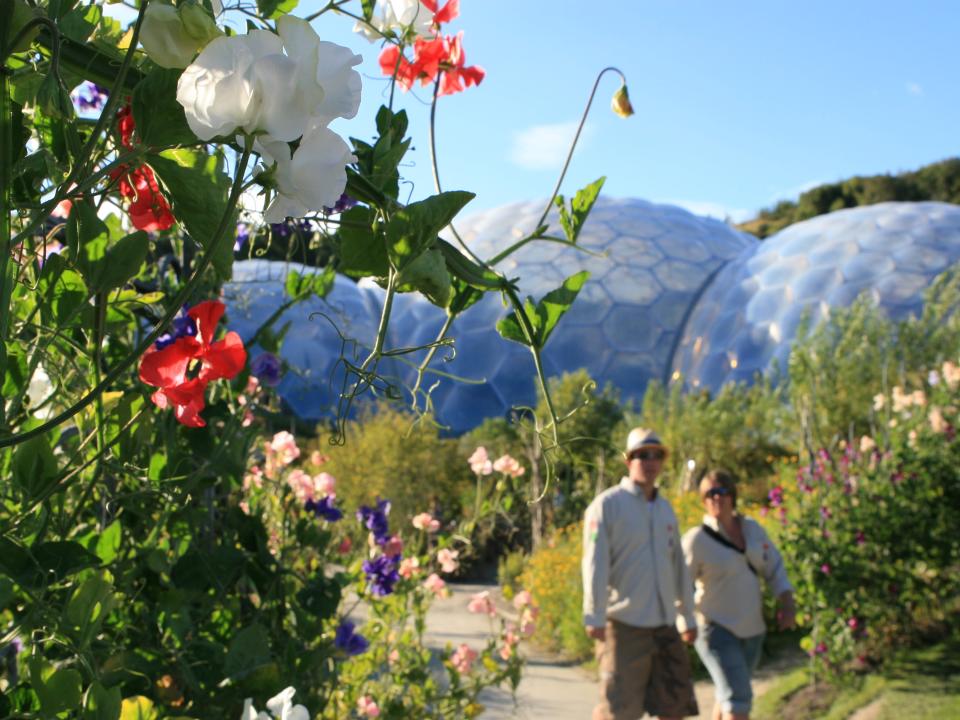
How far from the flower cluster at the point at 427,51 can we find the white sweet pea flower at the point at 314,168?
573 mm

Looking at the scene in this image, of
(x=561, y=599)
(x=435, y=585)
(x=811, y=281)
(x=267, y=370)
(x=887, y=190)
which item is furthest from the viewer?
(x=887, y=190)

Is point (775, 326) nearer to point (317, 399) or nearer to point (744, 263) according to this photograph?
point (744, 263)

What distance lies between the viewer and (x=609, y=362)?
61.1 feet

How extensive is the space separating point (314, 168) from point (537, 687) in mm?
6018

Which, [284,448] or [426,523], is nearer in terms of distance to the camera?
[284,448]

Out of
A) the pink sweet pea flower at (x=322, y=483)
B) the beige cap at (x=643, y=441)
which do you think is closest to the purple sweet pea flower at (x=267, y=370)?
the pink sweet pea flower at (x=322, y=483)

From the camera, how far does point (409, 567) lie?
3.34 m

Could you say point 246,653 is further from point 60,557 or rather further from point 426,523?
point 426,523

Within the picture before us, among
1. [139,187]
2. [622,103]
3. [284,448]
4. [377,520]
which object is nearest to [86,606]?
[139,187]

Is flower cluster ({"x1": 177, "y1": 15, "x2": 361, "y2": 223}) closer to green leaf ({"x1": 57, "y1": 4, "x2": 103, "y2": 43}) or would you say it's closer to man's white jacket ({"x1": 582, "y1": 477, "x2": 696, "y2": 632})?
green leaf ({"x1": 57, "y1": 4, "x2": 103, "y2": 43})

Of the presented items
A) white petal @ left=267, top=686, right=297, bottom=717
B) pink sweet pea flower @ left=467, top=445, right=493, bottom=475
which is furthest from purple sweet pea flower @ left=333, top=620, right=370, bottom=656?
white petal @ left=267, top=686, right=297, bottom=717

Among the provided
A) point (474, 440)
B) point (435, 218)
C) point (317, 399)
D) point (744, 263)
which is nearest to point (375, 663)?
point (435, 218)

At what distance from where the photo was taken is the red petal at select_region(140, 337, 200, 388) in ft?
2.78

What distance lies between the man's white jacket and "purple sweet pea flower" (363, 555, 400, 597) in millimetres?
1314
